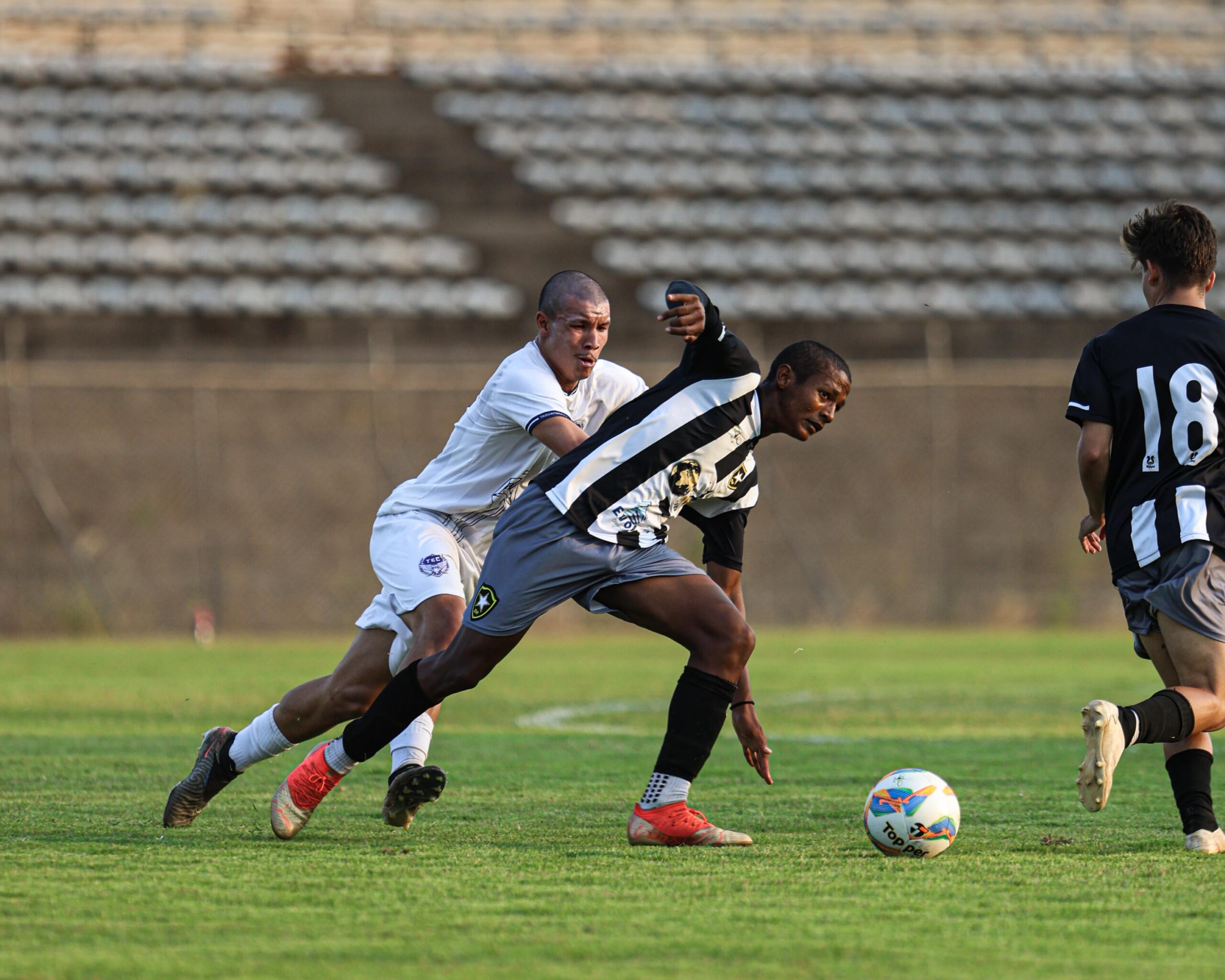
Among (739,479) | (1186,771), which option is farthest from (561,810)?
(1186,771)

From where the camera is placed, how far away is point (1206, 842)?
14.4 feet

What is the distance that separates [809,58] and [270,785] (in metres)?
19.8

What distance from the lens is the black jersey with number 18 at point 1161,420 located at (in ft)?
14.8

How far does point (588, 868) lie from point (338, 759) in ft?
3.44

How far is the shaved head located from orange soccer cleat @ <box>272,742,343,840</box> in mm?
1588

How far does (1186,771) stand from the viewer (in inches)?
179

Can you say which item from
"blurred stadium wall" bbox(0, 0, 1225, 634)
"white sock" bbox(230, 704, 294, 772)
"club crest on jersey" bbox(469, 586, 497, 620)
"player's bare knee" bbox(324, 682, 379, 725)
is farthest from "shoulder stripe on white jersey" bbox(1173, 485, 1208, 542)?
"blurred stadium wall" bbox(0, 0, 1225, 634)

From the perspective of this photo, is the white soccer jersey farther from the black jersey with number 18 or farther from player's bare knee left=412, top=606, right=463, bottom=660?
the black jersey with number 18

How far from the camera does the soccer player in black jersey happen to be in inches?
175

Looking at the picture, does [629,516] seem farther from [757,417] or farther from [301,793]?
[301,793]

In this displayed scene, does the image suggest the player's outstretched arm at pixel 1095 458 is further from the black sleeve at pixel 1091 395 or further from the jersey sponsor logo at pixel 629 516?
the jersey sponsor logo at pixel 629 516

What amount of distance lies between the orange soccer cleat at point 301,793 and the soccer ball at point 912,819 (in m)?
1.64

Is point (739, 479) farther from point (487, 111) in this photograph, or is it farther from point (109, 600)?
point (487, 111)

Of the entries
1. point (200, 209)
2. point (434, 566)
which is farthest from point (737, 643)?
point (200, 209)
